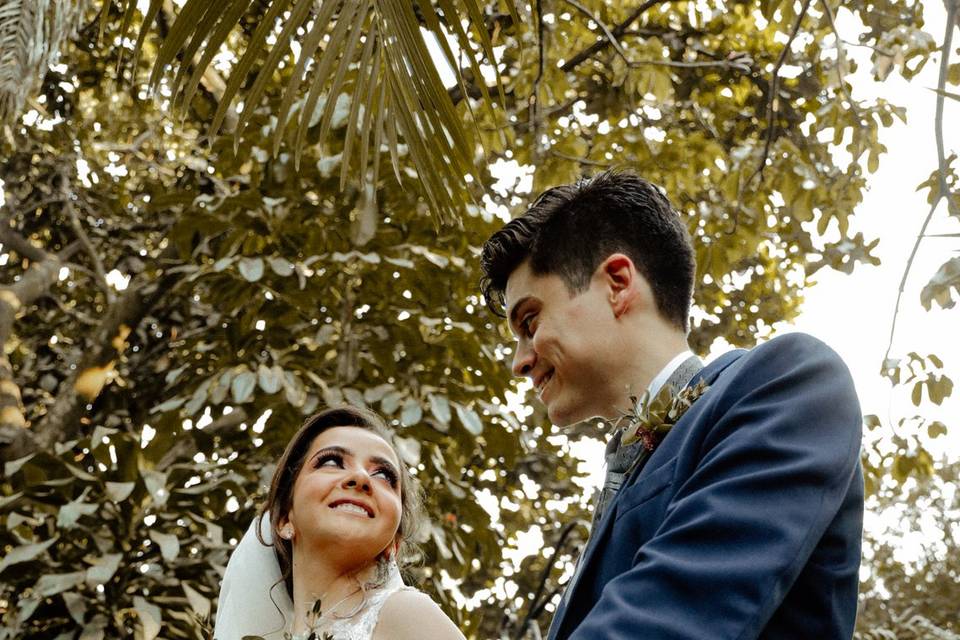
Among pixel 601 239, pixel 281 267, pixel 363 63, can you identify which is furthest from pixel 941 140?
pixel 281 267

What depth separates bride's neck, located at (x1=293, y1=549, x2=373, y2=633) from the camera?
90.3 inches

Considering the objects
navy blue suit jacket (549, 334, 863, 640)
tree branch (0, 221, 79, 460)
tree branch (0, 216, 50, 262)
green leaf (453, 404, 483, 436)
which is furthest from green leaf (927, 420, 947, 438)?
tree branch (0, 216, 50, 262)

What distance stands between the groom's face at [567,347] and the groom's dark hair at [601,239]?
3 cm

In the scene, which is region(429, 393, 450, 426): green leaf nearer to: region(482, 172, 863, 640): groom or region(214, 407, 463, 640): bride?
region(214, 407, 463, 640): bride

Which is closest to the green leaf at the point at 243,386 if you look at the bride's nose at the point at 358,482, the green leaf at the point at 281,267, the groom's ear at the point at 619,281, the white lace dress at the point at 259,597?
the green leaf at the point at 281,267

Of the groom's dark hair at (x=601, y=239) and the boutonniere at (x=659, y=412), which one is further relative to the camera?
the groom's dark hair at (x=601, y=239)

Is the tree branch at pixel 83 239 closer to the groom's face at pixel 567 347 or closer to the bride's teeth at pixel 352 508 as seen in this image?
the bride's teeth at pixel 352 508

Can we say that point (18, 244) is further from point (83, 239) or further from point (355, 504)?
point (355, 504)

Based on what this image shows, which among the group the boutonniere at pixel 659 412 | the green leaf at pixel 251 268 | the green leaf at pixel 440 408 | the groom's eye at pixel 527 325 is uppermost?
the green leaf at pixel 251 268

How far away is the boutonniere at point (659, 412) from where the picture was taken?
4.49 feet

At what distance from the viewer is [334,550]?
2.29 metres

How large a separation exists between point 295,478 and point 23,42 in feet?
4.18

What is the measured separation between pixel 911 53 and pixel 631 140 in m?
1.46

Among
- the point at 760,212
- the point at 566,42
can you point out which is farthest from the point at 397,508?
the point at 566,42
